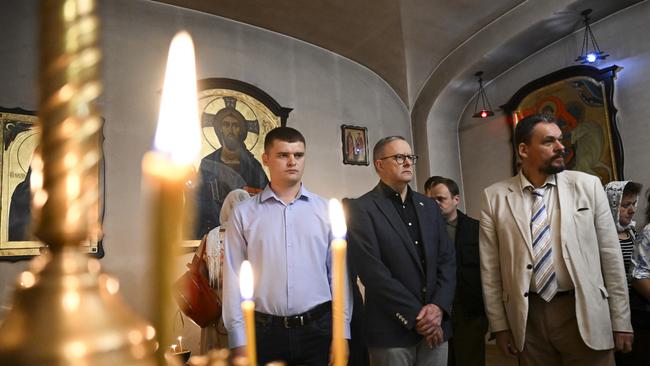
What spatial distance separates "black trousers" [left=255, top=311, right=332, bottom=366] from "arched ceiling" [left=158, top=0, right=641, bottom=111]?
179 inches

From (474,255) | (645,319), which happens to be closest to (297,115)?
(474,255)

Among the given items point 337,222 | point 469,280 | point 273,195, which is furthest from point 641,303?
point 337,222

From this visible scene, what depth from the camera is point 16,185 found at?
4.35m

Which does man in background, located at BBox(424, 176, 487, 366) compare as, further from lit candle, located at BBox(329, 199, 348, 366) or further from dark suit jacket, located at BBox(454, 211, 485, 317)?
lit candle, located at BBox(329, 199, 348, 366)

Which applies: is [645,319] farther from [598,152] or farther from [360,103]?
[360,103]

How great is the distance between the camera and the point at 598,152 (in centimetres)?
616

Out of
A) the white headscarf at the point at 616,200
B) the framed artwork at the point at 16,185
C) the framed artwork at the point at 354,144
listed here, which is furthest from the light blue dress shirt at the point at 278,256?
the framed artwork at the point at 354,144

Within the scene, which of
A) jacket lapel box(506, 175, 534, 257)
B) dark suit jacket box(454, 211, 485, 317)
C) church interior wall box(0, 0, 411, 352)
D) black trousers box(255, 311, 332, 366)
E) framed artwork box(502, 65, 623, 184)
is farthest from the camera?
framed artwork box(502, 65, 623, 184)

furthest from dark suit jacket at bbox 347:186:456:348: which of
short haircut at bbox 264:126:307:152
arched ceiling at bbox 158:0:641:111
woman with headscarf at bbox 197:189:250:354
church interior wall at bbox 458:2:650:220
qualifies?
church interior wall at bbox 458:2:650:220

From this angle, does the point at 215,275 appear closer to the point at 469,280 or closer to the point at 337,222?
the point at 469,280

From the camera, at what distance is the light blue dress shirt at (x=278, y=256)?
2.44m

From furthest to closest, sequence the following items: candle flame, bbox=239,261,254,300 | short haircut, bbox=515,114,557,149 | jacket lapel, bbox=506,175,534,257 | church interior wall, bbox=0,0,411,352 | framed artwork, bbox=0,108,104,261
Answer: church interior wall, bbox=0,0,411,352, framed artwork, bbox=0,108,104,261, short haircut, bbox=515,114,557,149, jacket lapel, bbox=506,175,534,257, candle flame, bbox=239,261,254,300

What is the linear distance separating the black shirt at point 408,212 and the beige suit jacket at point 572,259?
19.1 inches

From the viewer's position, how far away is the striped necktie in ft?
8.51
